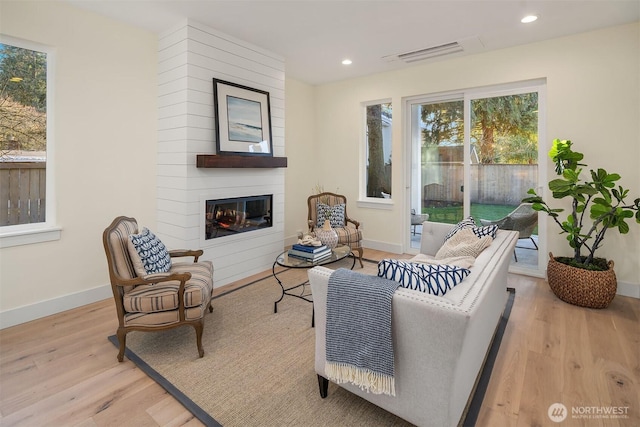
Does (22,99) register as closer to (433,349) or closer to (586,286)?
(433,349)

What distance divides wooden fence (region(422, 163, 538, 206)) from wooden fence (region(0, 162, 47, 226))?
178 inches

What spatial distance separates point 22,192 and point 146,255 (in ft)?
4.74

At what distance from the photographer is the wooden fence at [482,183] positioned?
4.19 meters

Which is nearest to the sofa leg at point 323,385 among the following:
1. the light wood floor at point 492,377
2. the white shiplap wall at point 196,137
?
the light wood floor at point 492,377

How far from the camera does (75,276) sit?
10.4ft

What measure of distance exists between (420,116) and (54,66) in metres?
4.31

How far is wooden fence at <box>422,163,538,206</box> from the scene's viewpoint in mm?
4188

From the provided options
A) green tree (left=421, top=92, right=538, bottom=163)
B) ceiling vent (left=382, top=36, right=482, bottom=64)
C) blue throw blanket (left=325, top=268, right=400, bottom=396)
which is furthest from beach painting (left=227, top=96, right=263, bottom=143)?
blue throw blanket (left=325, top=268, right=400, bottom=396)

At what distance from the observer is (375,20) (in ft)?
10.9

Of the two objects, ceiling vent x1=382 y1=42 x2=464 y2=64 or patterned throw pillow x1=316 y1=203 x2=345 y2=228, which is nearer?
ceiling vent x1=382 y1=42 x2=464 y2=64

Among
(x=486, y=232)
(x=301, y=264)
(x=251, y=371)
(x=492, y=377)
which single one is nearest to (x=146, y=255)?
(x=251, y=371)

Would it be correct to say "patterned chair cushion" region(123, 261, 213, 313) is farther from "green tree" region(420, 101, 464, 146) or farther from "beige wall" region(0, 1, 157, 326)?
"green tree" region(420, 101, 464, 146)

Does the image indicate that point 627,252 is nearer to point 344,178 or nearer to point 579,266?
point 579,266

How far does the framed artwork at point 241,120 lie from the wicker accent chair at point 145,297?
160 cm
